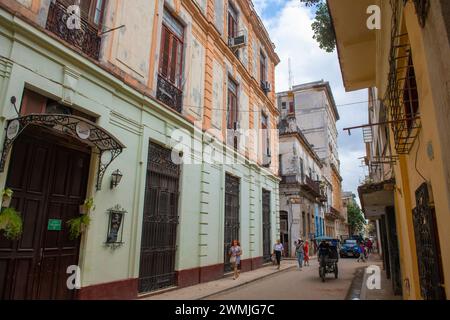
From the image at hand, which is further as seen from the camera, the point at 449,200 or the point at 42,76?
the point at 42,76

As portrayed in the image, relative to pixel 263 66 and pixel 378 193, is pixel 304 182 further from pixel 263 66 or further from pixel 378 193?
pixel 378 193

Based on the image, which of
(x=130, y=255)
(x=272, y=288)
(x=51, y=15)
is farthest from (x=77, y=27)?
(x=272, y=288)

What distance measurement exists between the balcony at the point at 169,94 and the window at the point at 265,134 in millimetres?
8753

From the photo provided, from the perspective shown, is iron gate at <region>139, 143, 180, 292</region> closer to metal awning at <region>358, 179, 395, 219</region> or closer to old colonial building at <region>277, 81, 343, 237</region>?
metal awning at <region>358, 179, 395, 219</region>

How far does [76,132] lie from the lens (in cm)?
616

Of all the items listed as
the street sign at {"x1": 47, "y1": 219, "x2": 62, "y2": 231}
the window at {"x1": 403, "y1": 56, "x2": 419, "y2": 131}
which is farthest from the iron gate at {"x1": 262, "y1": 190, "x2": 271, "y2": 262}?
the window at {"x1": 403, "y1": 56, "x2": 419, "y2": 131}

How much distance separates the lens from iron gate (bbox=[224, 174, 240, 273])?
1312cm

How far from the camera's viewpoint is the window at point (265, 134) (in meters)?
18.7

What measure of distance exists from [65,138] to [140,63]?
10.7ft

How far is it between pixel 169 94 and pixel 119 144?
391 centimetres

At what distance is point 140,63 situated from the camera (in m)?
8.96

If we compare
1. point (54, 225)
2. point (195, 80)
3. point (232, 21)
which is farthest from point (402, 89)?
point (232, 21)

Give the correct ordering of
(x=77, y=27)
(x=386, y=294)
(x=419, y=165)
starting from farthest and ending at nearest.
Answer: (x=386, y=294) < (x=77, y=27) < (x=419, y=165)

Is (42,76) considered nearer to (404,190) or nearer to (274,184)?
(404,190)
